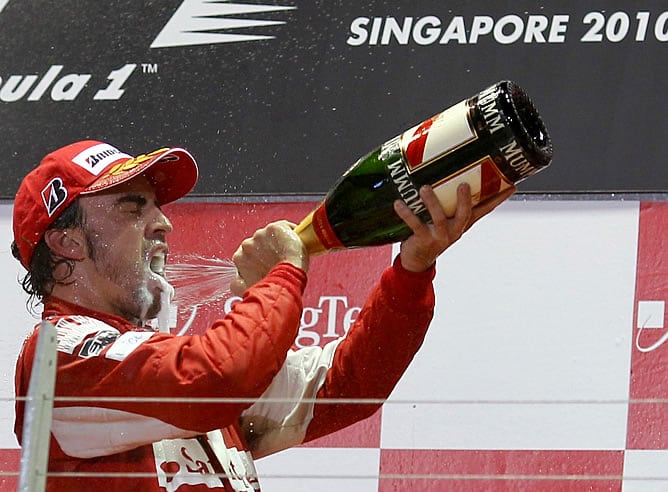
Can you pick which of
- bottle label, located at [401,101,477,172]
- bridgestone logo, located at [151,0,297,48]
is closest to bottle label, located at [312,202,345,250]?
bottle label, located at [401,101,477,172]

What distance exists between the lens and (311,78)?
79.5 inches

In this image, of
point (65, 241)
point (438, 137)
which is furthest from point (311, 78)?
point (438, 137)

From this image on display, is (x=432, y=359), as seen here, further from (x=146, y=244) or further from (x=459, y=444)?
(x=146, y=244)

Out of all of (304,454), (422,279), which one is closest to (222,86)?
(304,454)

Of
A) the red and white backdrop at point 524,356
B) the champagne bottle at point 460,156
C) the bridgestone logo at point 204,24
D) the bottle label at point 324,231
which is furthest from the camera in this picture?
the bridgestone logo at point 204,24

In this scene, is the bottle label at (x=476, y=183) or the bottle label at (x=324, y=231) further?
the bottle label at (x=324, y=231)

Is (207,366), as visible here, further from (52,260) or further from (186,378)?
Result: (52,260)

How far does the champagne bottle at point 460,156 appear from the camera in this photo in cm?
124

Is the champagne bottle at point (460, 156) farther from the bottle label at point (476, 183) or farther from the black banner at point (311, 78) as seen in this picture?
the black banner at point (311, 78)

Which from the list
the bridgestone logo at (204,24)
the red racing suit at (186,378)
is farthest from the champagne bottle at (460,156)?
the bridgestone logo at (204,24)

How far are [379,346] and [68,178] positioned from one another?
0.42 metres

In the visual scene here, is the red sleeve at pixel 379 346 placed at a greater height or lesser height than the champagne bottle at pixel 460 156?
lesser

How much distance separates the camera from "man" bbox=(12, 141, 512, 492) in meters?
1.27

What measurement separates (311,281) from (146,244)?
542mm
